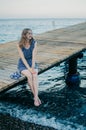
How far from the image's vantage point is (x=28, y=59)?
7.49 metres

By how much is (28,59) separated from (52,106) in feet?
8.04

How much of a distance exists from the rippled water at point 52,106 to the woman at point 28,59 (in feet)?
3.98

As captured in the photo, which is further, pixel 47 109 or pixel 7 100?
pixel 7 100

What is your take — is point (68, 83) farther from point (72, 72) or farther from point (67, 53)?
point (67, 53)

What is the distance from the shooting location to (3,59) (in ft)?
29.9

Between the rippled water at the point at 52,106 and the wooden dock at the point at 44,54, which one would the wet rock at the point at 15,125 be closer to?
the rippled water at the point at 52,106

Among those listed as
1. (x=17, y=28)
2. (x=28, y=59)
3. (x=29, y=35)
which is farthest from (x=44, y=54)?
(x=17, y=28)

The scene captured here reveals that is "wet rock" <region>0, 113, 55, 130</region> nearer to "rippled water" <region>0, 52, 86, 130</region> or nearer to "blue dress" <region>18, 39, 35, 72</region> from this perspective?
"rippled water" <region>0, 52, 86, 130</region>

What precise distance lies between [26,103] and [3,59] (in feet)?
6.04

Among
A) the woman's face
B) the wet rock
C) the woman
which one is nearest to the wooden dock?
the woman

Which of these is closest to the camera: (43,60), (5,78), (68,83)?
(5,78)

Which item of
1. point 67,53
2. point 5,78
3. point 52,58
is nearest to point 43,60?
point 52,58

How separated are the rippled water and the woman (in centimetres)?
121

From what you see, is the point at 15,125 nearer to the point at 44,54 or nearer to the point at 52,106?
the point at 52,106
